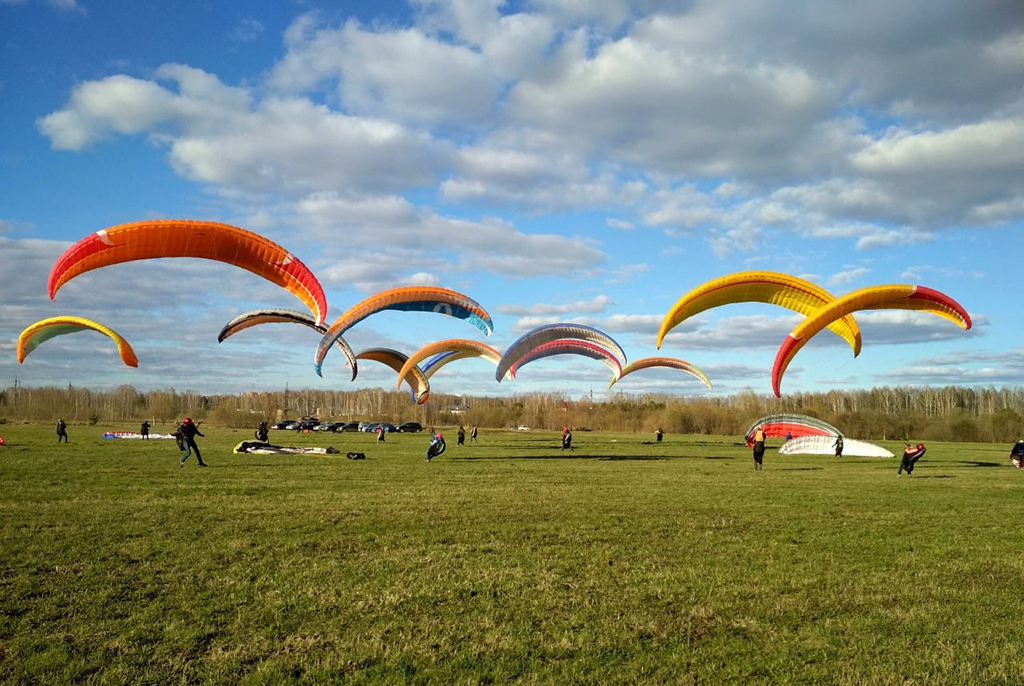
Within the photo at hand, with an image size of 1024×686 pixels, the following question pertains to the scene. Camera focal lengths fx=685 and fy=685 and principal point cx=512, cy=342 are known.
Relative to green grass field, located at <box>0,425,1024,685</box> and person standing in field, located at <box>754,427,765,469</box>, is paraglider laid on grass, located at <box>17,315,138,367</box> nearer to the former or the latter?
green grass field, located at <box>0,425,1024,685</box>

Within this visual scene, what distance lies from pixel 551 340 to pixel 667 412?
46998 millimetres

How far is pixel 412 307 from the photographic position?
1085 inches

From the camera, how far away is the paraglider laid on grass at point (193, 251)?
1888cm

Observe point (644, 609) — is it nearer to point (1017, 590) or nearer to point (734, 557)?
point (734, 557)

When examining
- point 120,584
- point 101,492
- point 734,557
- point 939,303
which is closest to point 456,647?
point 120,584

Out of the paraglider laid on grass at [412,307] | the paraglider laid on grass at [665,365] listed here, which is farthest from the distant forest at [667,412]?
the paraglider laid on grass at [412,307]

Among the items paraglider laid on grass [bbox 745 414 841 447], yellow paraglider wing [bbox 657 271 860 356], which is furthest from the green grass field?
paraglider laid on grass [bbox 745 414 841 447]

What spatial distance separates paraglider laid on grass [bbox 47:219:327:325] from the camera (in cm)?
1888

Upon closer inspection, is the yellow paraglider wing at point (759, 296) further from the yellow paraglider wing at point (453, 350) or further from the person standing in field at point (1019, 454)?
the yellow paraglider wing at point (453, 350)

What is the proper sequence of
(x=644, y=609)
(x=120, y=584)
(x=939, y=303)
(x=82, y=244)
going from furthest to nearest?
(x=939, y=303), (x=82, y=244), (x=120, y=584), (x=644, y=609)

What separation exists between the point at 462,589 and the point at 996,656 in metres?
4.64

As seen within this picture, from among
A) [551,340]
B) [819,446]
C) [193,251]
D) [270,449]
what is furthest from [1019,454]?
[193,251]

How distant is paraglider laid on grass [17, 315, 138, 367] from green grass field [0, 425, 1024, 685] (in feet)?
72.3

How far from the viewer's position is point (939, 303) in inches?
Answer: 895
